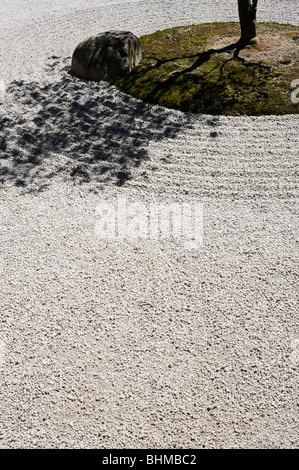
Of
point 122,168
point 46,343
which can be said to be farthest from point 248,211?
point 46,343

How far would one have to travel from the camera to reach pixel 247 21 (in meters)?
12.5

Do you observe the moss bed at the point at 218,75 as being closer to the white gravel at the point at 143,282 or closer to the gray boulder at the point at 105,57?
the gray boulder at the point at 105,57

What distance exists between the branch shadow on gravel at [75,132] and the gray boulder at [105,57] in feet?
1.32

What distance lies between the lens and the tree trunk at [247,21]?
12.4 meters

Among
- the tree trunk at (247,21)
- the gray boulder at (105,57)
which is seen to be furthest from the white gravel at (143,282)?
the tree trunk at (247,21)

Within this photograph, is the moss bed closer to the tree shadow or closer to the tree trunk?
the tree shadow

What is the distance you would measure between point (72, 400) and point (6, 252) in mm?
3135

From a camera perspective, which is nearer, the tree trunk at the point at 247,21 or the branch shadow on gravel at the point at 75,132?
the branch shadow on gravel at the point at 75,132

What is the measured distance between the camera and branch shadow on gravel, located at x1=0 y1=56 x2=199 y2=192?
873 cm

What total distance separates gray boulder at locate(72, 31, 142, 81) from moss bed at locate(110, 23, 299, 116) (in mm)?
325

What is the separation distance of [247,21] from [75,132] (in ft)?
23.0

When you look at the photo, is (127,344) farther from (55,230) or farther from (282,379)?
(55,230)

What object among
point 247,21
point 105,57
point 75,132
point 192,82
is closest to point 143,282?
point 75,132

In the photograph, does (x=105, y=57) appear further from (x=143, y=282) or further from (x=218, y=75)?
(x=143, y=282)
